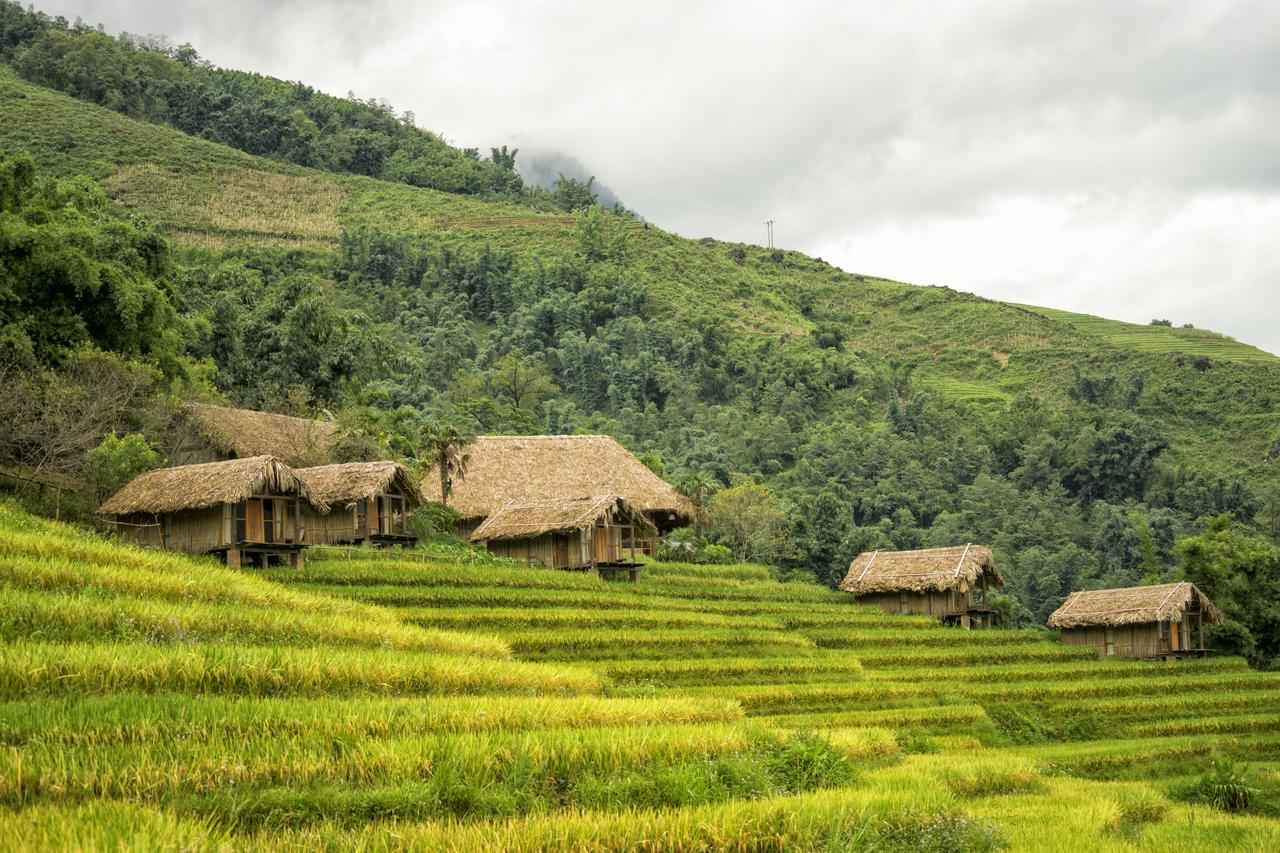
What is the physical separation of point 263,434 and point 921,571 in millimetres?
18827

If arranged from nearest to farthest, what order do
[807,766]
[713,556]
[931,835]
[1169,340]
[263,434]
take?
[931,835]
[807,766]
[263,434]
[713,556]
[1169,340]

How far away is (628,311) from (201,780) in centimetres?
6841

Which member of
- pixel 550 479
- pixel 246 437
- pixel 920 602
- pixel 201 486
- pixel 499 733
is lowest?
pixel 920 602

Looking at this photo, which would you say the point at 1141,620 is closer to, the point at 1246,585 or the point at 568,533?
the point at 1246,585

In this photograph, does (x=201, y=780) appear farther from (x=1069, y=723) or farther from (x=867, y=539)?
(x=867, y=539)

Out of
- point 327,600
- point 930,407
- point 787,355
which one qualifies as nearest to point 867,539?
point 327,600

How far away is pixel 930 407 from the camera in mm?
68062

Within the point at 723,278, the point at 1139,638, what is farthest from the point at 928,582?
the point at 723,278

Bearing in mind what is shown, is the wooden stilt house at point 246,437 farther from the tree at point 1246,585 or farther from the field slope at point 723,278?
the field slope at point 723,278

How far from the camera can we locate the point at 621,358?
70.6 meters

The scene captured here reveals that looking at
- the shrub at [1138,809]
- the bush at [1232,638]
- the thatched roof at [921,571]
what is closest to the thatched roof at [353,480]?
the thatched roof at [921,571]

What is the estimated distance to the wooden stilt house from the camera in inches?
1140

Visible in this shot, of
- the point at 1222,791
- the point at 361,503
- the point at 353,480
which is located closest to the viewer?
the point at 1222,791

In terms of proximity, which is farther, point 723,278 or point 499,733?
point 723,278
